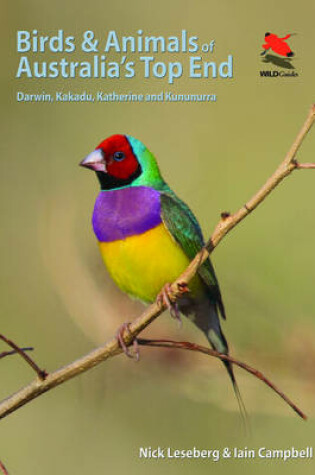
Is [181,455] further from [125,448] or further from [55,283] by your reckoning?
[55,283]

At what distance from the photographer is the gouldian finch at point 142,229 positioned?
3.33m

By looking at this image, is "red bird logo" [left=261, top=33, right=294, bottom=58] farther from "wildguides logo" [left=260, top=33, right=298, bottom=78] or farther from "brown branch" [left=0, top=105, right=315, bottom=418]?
"brown branch" [left=0, top=105, right=315, bottom=418]

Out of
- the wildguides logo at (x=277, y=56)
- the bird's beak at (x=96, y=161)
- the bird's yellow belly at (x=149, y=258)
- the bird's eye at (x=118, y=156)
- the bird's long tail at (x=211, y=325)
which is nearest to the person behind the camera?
the bird's yellow belly at (x=149, y=258)

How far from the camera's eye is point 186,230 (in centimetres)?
341

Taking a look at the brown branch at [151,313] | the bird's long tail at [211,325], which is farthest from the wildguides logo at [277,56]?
the brown branch at [151,313]

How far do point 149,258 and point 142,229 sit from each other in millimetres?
144

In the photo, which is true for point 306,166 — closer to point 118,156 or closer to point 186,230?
point 186,230

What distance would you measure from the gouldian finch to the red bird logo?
94cm

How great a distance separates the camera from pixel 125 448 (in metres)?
3.75

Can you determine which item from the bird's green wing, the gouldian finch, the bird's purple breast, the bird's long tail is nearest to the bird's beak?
the gouldian finch

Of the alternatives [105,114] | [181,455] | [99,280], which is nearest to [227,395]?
[181,455]

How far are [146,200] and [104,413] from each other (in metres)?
1.25

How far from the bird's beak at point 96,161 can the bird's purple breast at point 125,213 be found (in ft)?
0.44

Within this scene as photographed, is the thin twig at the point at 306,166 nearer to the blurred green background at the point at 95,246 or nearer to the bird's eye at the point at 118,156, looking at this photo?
the blurred green background at the point at 95,246
